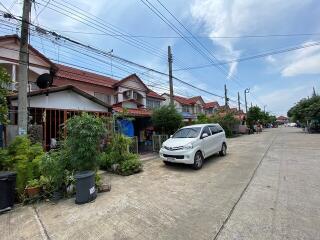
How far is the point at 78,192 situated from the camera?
6262 millimetres

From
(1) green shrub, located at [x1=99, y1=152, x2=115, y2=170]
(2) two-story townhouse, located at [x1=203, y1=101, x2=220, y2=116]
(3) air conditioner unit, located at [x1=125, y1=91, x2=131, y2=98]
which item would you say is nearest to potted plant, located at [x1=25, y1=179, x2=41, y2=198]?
(1) green shrub, located at [x1=99, y1=152, x2=115, y2=170]

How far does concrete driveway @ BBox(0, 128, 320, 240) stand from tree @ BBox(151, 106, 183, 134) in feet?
24.1

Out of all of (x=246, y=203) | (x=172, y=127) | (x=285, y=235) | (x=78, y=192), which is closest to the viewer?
(x=285, y=235)

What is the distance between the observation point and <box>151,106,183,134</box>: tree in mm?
15586

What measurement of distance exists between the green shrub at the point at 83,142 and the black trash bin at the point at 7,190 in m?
1.60

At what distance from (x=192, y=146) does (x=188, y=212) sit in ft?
15.2

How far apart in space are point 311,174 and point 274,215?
452 cm

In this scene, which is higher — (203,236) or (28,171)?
(28,171)

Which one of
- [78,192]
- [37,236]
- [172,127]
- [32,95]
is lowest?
[37,236]

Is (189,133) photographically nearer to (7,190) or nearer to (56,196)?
(56,196)

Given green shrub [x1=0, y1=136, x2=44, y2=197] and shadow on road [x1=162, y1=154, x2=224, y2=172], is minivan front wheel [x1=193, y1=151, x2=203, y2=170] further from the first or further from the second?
green shrub [x1=0, y1=136, x2=44, y2=197]

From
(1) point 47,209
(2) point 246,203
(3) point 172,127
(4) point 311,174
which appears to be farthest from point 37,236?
(3) point 172,127

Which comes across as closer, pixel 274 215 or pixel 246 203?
pixel 274 215

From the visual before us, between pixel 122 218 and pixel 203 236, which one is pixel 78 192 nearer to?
pixel 122 218
